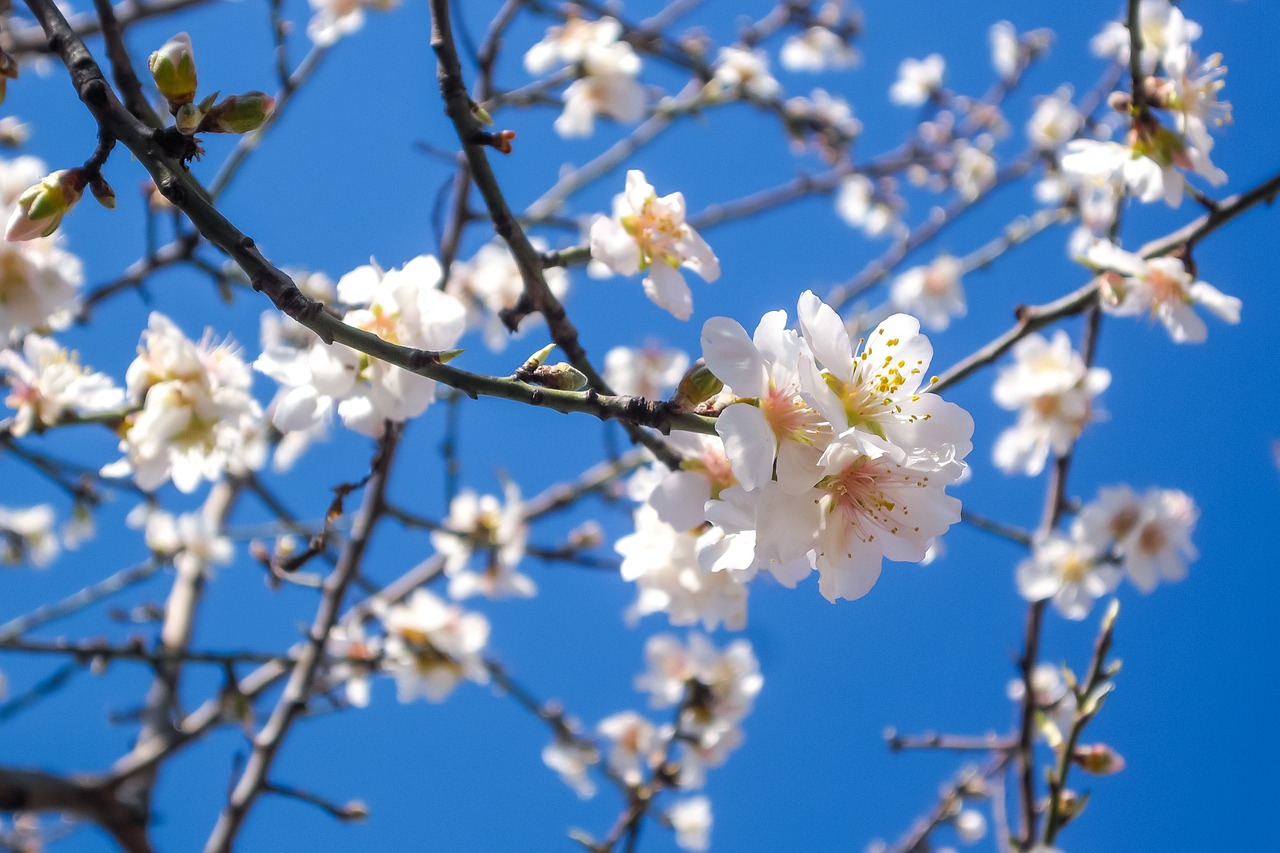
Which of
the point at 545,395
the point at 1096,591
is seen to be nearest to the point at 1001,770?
the point at 1096,591

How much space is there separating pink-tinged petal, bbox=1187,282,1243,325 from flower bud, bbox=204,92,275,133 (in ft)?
5.71

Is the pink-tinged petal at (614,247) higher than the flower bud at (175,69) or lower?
higher

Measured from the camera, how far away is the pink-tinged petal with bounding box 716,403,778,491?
2.86 feet

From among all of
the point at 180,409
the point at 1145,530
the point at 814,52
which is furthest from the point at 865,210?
the point at 180,409

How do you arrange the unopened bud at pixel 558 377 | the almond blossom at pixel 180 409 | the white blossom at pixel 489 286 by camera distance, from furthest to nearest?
the white blossom at pixel 489 286 → the almond blossom at pixel 180 409 → the unopened bud at pixel 558 377

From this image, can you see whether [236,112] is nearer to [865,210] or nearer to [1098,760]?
[1098,760]

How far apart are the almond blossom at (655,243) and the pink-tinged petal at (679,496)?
1.10 ft

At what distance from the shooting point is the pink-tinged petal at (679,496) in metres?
1.14

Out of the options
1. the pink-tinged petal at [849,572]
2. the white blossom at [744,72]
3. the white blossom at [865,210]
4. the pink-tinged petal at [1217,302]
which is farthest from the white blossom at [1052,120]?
the pink-tinged petal at [849,572]

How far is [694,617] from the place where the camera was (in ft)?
5.29

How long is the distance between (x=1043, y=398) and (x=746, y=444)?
6.54ft

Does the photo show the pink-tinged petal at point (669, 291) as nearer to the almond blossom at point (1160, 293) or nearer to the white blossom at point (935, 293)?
the almond blossom at point (1160, 293)

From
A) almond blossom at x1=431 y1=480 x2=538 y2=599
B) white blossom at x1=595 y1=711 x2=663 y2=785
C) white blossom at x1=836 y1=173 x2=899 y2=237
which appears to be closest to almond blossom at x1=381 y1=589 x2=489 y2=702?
almond blossom at x1=431 y1=480 x2=538 y2=599

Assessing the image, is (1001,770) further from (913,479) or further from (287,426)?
(287,426)
